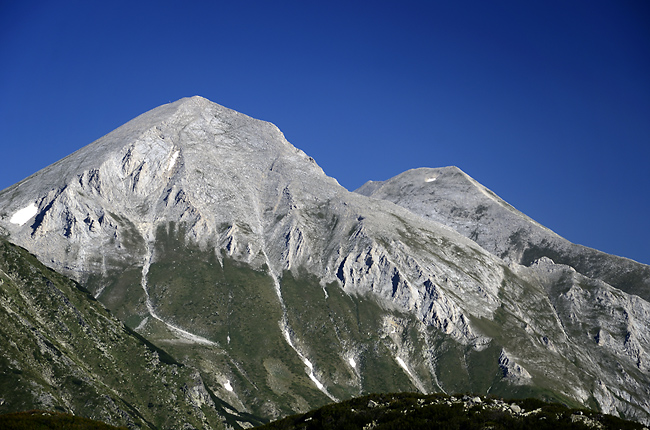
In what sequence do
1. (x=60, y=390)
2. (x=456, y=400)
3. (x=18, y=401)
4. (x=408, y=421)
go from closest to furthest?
1. (x=408, y=421)
2. (x=456, y=400)
3. (x=18, y=401)
4. (x=60, y=390)

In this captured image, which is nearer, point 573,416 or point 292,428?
point 573,416

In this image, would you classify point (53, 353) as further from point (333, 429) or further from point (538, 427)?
point (538, 427)

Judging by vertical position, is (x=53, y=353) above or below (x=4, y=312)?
below

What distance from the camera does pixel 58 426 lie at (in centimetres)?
10669

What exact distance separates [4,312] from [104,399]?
144 ft

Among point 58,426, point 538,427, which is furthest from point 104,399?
point 538,427

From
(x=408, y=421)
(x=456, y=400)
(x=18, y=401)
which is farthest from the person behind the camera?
(x=18, y=401)

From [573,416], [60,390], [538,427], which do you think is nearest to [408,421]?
[538,427]

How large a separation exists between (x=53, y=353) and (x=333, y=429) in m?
144

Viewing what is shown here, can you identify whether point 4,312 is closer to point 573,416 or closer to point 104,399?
point 104,399

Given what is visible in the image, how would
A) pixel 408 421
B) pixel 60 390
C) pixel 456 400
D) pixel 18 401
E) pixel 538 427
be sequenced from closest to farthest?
1. pixel 538 427
2. pixel 408 421
3. pixel 456 400
4. pixel 18 401
5. pixel 60 390

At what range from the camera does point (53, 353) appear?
198250 millimetres

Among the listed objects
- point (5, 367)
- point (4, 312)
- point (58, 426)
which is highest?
point (4, 312)

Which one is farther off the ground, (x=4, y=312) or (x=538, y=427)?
(x=4, y=312)
